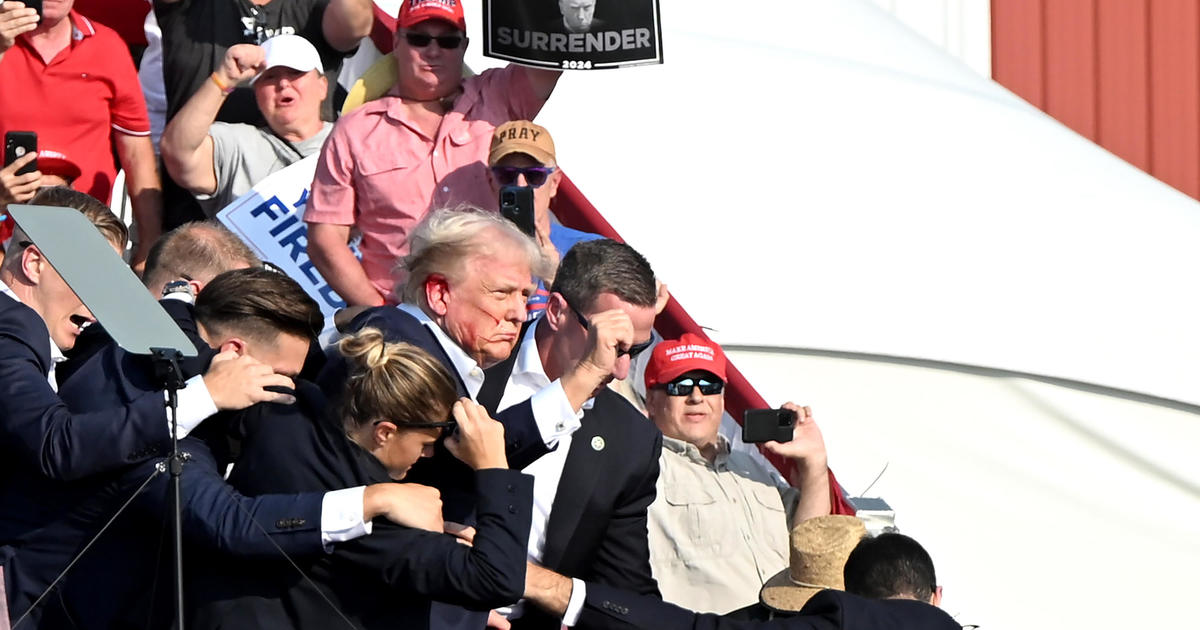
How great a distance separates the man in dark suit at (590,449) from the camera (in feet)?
9.73

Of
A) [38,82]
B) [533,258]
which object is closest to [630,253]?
[533,258]

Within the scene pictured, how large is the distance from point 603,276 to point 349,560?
2.84 feet

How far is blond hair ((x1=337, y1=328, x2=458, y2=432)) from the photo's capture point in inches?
92.9

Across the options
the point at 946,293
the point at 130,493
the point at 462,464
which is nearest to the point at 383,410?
the point at 462,464

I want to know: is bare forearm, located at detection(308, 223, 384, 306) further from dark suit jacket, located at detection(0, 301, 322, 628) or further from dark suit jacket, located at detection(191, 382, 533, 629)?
dark suit jacket, located at detection(191, 382, 533, 629)

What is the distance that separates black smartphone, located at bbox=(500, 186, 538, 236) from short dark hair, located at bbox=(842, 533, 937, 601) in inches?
49.9

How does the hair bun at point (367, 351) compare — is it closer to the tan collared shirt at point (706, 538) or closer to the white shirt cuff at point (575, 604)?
the white shirt cuff at point (575, 604)

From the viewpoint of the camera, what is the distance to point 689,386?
3680 mm

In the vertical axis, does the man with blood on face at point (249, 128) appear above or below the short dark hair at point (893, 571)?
above

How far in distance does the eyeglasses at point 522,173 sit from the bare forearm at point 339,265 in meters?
0.37

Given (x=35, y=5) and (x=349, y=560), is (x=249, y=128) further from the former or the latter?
(x=349, y=560)

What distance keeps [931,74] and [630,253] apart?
11.2 feet

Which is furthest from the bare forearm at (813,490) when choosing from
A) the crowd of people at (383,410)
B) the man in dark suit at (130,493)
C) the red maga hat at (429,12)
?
the man in dark suit at (130,493)

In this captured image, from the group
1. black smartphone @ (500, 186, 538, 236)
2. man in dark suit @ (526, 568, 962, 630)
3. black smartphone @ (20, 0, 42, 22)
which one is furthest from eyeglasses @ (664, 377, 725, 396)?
black smartphone @ (20, 0, 42, 22)
